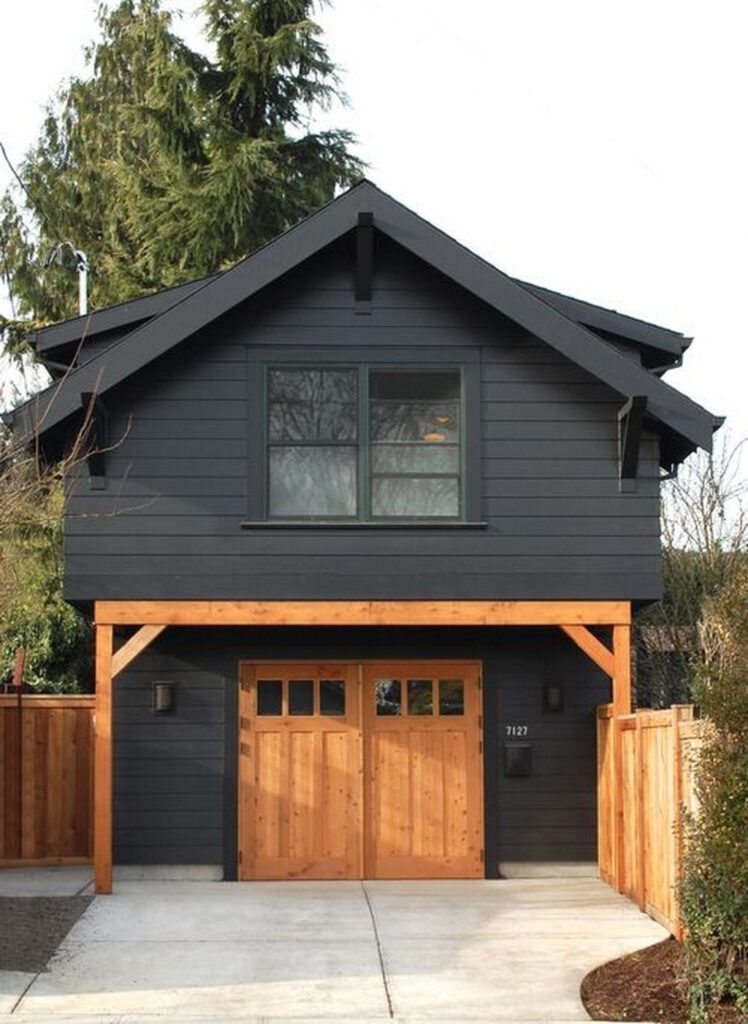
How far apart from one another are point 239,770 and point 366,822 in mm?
1228

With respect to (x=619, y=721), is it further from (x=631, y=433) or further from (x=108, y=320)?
(x=108, y=320)

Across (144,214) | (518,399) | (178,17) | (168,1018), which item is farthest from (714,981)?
(178,17)

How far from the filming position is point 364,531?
42.8 feet

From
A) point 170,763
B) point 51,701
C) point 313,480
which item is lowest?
point 170,763

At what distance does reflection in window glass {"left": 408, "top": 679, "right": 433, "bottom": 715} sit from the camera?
46.0 feet

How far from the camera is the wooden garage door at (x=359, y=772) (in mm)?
13750

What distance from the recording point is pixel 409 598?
1297cm

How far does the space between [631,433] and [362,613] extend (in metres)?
2.72

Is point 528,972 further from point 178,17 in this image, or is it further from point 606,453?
point 178,17

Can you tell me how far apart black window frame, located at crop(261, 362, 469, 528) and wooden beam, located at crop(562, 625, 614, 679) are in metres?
1.29

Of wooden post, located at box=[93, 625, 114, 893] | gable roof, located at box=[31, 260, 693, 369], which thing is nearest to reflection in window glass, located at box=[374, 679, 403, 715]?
wooden post, located at box=[93, 625, 114, 893]

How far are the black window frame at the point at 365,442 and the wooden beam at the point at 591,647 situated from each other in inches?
51.0

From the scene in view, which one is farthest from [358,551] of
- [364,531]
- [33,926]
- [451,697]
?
[33,926]

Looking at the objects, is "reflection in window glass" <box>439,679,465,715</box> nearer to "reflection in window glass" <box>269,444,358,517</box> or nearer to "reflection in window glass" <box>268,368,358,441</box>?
"reflection in window glass" <box>269,444,358,517</box>
